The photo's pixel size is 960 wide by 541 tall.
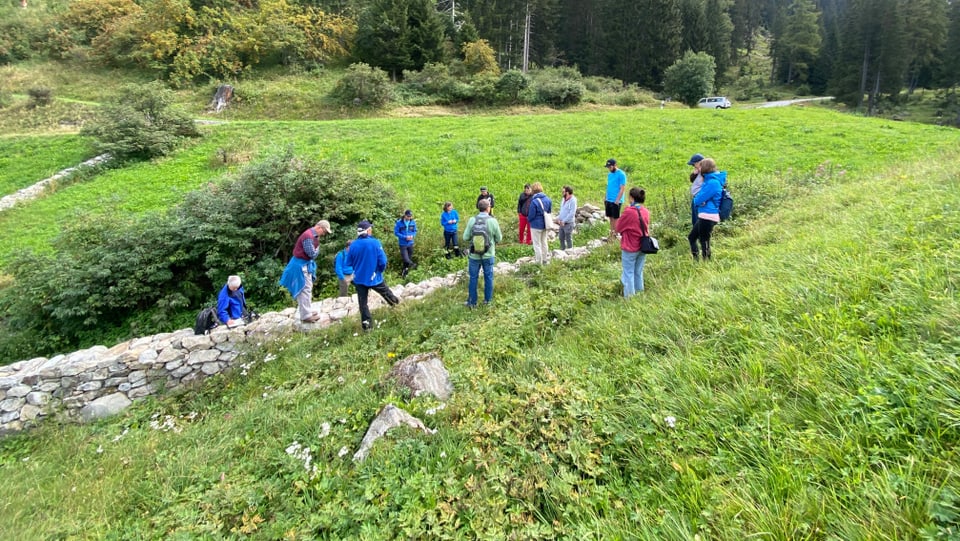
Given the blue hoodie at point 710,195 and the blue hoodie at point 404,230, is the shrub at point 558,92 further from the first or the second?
the blue hoodie at point 710,195

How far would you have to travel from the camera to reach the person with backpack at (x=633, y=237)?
5.71 meters

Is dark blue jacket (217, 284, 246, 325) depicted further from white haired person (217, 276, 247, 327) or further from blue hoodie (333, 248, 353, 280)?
blue hoodie (333, 248, 353, 280)

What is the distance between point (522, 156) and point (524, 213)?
7250 millimetres

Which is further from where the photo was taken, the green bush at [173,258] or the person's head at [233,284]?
the green bush at [173,258]

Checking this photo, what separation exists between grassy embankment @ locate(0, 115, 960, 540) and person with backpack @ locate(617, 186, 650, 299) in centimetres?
41

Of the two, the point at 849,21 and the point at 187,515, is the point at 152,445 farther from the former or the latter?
the point at 849,21

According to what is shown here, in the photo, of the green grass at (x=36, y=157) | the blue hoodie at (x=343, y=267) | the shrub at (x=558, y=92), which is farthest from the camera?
the shrub at (x=558, y=92)

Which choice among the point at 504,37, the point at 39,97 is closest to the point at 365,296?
the point at 39,97

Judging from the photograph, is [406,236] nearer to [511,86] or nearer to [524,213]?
[524,213]

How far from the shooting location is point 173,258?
31.3ft

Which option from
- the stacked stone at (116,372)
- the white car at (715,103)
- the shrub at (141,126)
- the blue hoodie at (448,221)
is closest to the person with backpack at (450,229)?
the blue hoodie at (448,221)

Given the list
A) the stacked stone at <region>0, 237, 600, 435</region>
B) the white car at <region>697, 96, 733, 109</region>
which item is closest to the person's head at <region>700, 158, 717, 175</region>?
the stacked stone at <region>0, 237, 600, 435</region>

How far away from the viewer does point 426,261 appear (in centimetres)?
1047

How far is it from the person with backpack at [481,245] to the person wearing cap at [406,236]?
3375 mm
